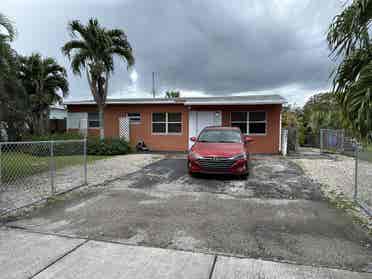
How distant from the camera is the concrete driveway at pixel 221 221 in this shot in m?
2.74

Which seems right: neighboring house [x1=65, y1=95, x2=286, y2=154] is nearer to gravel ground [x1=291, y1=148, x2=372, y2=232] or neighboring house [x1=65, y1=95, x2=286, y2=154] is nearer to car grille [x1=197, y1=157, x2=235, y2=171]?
gravel ground [x1=291, y1=148, x2=372, y2=232]

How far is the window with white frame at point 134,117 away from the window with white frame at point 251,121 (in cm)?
585

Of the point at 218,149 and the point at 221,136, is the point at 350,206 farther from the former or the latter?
the point at 221,136

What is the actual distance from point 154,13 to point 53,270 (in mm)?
9358

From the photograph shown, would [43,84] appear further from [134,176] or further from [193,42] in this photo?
[134,176]

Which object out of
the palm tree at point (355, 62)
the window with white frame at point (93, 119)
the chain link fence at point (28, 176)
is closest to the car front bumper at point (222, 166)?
the chain link fence at point (28, 176)

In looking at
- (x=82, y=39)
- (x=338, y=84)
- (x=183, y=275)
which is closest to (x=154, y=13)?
(x=82, y=39)

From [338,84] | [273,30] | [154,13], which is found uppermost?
[154,13]

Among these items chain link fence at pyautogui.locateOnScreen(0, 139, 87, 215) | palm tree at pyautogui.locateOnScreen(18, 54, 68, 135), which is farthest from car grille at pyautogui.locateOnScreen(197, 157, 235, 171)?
palm tree at pyautogui.locateOnScreen(18, 54, 68, 135)

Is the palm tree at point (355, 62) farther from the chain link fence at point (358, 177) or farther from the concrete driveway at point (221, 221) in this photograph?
the concrete driveway at point (221, 221)

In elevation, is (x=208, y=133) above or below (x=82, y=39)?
below

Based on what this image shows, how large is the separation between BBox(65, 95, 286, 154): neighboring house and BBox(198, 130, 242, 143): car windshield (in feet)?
15.8

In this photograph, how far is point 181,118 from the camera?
1353cm

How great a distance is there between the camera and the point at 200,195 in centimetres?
504
